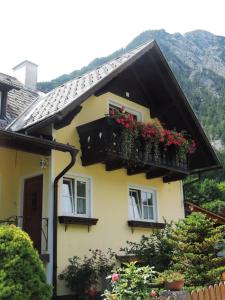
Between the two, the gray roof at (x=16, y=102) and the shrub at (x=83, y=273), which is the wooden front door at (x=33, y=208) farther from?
the gray roof at (x=16, y=102)

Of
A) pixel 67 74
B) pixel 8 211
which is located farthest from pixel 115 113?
pixel 67 74

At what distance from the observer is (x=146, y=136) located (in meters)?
11.0

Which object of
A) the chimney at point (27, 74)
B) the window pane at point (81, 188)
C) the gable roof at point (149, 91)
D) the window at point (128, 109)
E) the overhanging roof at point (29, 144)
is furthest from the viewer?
the chimney at point (27, 74)

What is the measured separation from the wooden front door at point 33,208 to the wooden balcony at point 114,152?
1.31 m

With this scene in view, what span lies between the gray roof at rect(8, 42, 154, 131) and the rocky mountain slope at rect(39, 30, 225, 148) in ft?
114

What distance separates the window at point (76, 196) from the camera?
10.5 meters

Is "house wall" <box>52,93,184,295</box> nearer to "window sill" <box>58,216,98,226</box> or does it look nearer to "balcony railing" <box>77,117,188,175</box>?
"window sill" <box>58,216,98,226</box>

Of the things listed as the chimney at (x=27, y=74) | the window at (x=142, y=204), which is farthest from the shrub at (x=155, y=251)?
the chimney at (x=27, y=74)

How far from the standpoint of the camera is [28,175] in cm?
1070

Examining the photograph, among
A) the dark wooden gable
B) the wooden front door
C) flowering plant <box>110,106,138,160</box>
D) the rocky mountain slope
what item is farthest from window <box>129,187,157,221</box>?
the rocky mountain slope

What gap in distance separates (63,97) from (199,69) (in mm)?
95968

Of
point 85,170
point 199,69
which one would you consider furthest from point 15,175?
point 199,69

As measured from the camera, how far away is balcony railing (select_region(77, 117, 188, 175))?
10320 mm

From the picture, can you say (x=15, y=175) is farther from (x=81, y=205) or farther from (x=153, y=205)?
(x=153, y=205)
